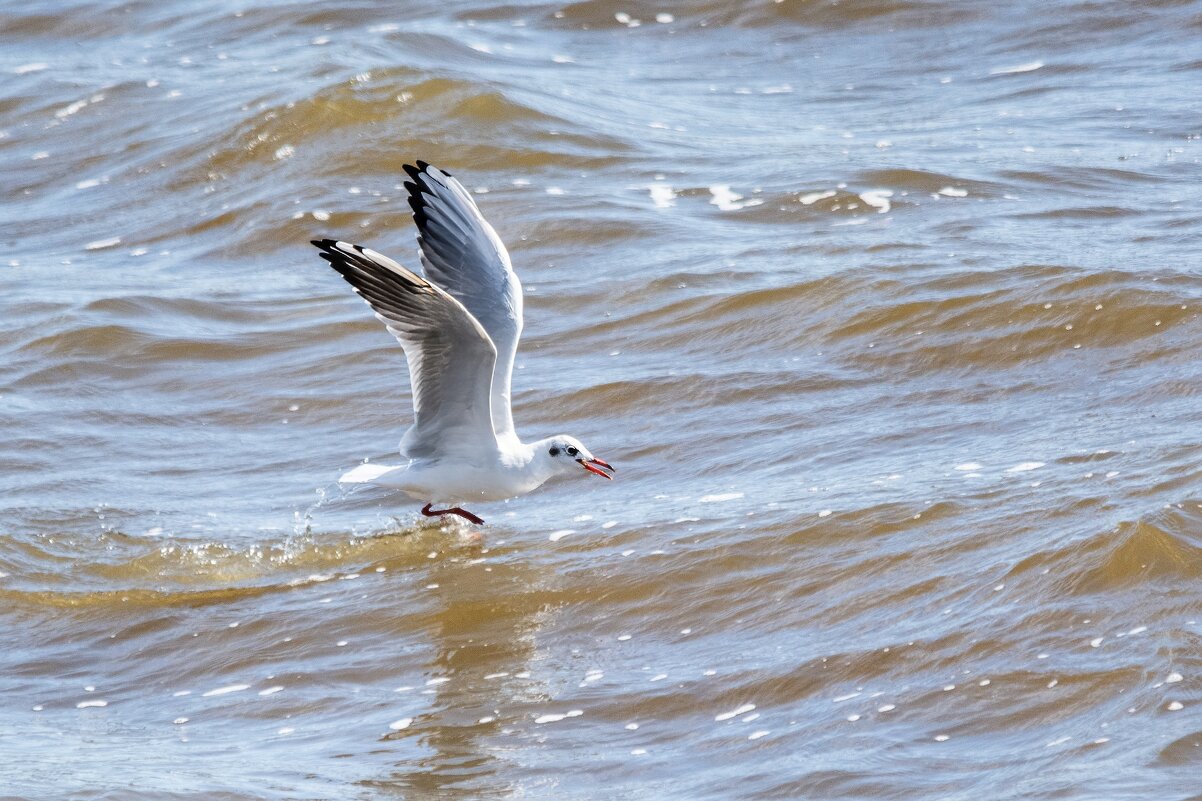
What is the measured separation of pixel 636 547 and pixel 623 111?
7.49m

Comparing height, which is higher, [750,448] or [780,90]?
[780,90]

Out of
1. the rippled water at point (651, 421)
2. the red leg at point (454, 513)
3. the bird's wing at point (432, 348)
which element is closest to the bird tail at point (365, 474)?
the bird's wing at point (432, 348)

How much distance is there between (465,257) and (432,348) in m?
0.90

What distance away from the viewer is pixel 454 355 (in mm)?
6535

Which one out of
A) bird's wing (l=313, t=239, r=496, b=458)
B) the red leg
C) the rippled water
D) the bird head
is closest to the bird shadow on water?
the rippled water

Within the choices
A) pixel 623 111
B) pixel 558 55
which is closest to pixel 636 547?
pixel 623 111

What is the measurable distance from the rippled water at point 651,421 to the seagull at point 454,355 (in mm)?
365

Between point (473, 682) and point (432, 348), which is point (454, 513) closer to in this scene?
point (432, 348)

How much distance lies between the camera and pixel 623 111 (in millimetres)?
13766

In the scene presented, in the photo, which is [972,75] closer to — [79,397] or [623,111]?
[623,111]

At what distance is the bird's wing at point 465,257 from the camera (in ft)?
23.6

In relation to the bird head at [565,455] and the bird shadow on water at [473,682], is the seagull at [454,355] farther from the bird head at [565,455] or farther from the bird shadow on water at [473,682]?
the bird shadow on water at [473,682]

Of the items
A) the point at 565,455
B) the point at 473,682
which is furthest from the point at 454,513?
the point at 473,682

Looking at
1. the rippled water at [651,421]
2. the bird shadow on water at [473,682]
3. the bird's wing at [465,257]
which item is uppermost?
the bird's wing at [465,257]
